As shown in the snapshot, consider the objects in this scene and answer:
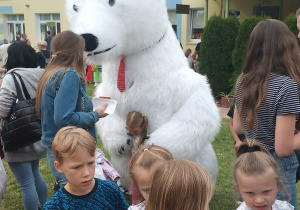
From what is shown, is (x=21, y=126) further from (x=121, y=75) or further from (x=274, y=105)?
(x=274, y=105)

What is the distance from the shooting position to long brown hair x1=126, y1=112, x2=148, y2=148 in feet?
9.19

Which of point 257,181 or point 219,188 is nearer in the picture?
point 257,181

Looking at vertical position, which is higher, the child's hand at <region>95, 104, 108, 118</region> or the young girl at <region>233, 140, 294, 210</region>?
the child's hand at <region>95, 104, 108, 118</region>

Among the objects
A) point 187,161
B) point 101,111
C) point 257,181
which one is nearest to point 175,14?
point 101,111

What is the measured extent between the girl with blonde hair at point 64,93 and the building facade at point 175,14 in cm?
921

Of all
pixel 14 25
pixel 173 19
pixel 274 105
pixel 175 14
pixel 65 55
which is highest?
pixel 175 14

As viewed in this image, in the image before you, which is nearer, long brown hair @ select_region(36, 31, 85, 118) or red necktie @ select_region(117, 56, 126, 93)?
long brown hair @ select_region(36, 31, 85, 118)

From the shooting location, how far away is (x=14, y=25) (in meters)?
20.0

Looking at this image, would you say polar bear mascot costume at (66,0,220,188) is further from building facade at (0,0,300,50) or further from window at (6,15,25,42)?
window at (6,15,25,42)

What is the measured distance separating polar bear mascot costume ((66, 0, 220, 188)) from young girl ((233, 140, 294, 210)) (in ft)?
3.08

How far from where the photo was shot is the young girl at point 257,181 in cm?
173

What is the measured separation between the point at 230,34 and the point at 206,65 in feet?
2.98

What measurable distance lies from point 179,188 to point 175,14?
14483 mm

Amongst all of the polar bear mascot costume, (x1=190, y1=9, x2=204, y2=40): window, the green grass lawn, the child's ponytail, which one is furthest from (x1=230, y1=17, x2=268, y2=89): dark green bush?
(x1=190, y1=9, x2=204, y2=40): window
